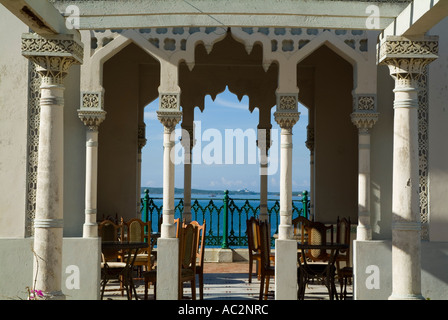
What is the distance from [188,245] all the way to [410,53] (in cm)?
306

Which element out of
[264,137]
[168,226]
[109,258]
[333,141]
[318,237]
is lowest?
[109,258]

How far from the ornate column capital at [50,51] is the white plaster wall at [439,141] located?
3.73m

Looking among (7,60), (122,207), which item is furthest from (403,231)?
(122,207)

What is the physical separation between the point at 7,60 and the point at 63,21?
1374 millimetres

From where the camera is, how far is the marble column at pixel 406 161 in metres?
5.54

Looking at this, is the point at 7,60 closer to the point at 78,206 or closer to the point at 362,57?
the point at 78,206

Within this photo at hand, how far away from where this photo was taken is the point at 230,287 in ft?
28.8

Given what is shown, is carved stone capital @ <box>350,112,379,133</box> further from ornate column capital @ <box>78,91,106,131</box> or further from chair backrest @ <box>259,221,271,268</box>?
ornate column capital @ <box>78,91,106,131</box>

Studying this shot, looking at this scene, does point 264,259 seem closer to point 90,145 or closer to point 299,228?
point 90,145

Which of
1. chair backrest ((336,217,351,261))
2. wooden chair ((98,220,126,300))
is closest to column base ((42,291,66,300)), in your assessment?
wooden chair ((98,220,126,300))

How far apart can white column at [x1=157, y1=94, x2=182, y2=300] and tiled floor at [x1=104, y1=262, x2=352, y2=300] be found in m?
1.00

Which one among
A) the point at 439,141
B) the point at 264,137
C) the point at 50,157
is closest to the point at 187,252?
the point at 50,157

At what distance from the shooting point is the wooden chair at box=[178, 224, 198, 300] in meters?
6.87

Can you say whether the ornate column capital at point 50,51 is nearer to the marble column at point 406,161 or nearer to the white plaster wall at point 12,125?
the white plaster wall at point 12,125
